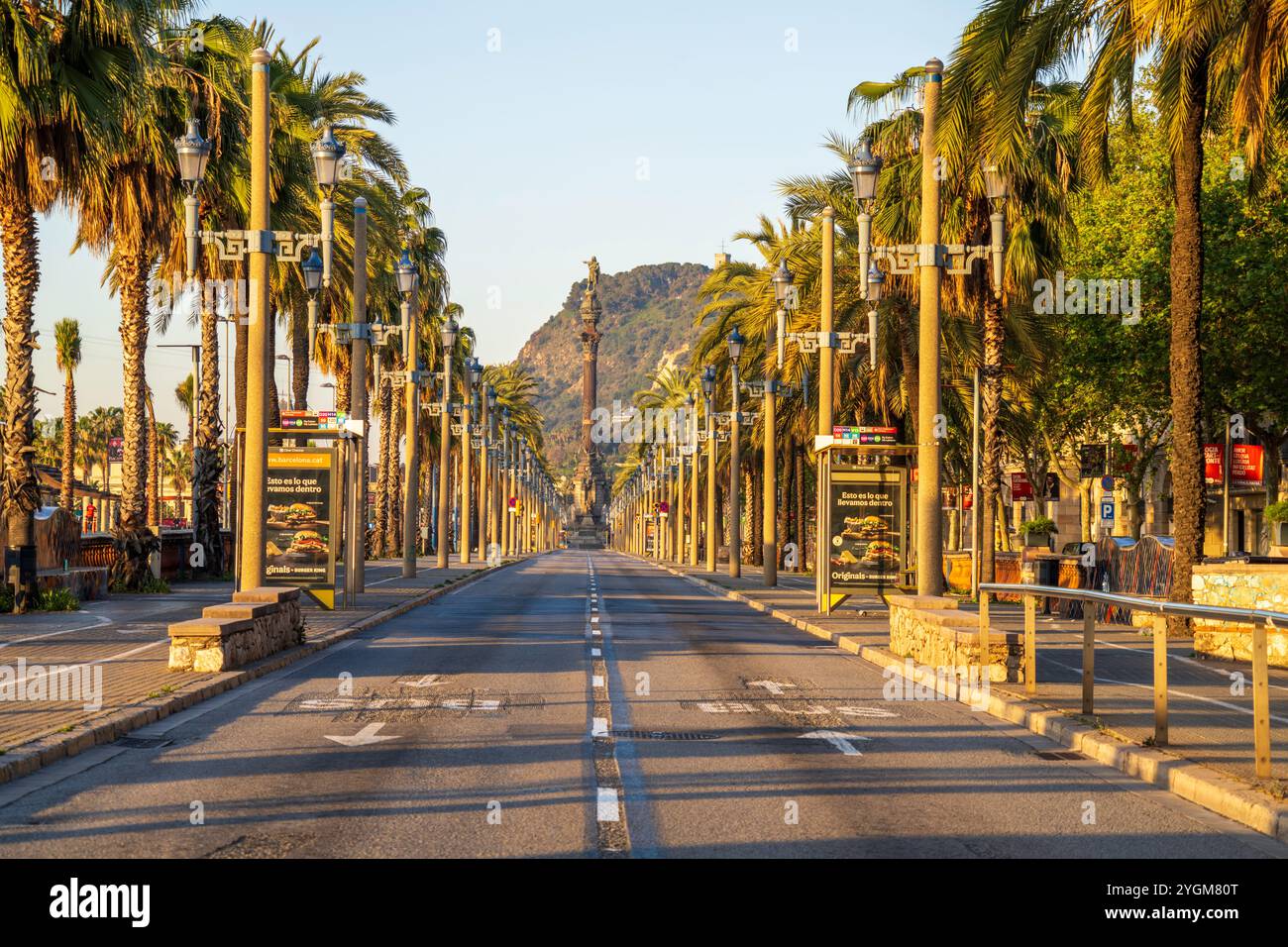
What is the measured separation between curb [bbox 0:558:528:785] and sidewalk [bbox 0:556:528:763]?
42 millimetres

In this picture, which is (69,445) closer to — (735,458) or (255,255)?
(735,458)

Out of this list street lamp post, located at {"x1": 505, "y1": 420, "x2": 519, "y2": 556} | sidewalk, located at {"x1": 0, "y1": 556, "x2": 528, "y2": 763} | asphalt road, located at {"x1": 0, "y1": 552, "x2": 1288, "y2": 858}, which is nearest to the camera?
asphalt road, located at {"x1": 0, "y1": 552, "x2": 1288, "y2": 858}

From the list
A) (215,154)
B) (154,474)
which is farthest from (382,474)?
(215,154)

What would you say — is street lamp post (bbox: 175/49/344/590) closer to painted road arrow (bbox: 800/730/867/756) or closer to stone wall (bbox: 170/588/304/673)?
stone wall (bbox: 170/588/304/673)

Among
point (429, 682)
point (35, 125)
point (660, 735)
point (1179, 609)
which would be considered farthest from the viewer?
point (35, 125)

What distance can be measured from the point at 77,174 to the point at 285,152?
1169 centimetres

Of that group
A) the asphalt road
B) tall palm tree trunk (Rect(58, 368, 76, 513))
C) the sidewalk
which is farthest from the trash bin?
tall palm tree trunk (Rect(58, 368, 76, 513))

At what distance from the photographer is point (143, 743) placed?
12.2 metres

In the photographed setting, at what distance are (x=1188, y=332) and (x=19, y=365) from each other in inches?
780

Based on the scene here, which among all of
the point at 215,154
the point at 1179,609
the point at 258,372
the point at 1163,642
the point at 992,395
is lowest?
the point at 1163,642

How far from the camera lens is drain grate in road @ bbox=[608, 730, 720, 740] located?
12758mm

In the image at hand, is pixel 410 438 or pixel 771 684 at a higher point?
pixel 410 438
